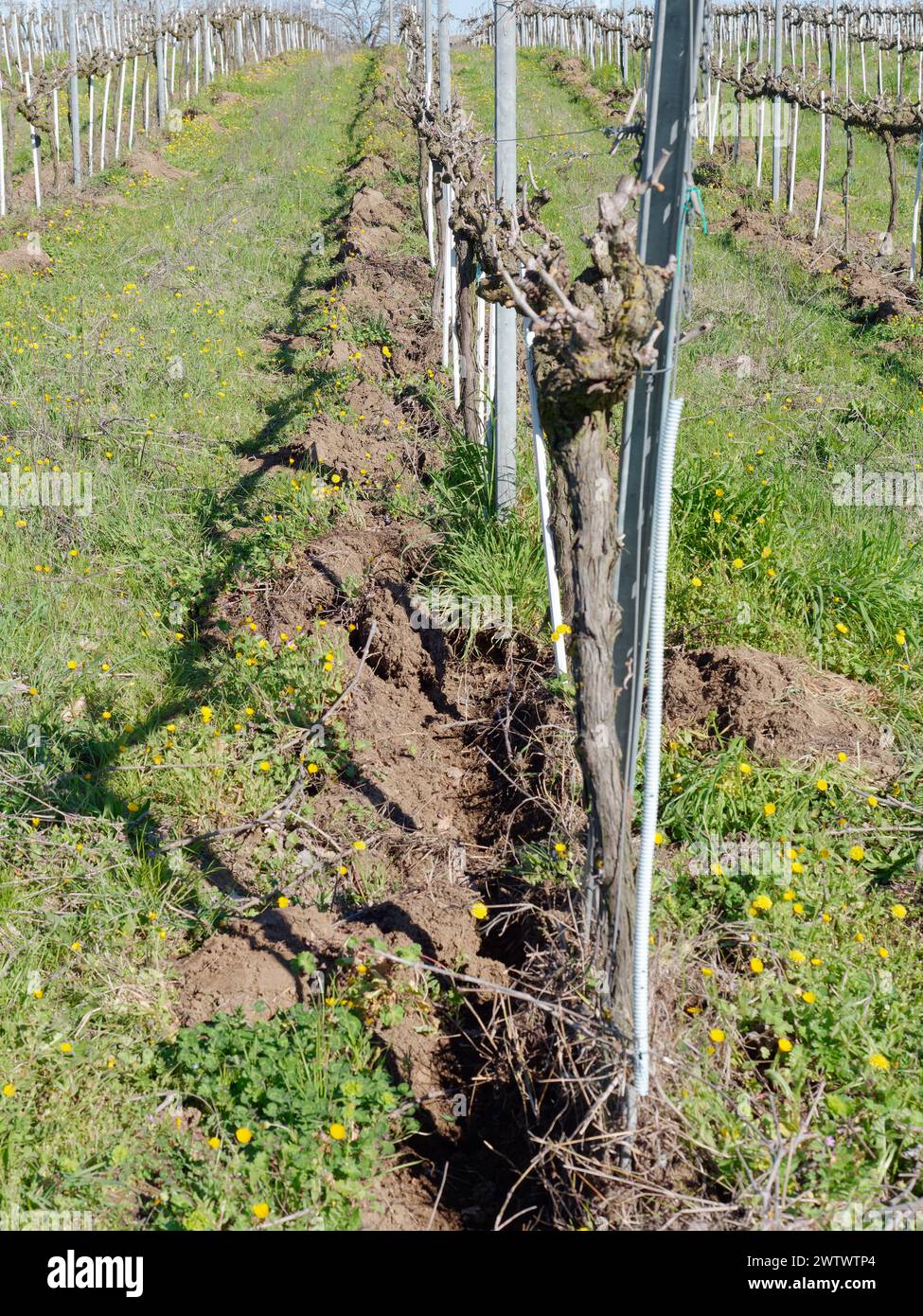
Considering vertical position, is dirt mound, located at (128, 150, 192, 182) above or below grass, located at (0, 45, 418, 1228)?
above

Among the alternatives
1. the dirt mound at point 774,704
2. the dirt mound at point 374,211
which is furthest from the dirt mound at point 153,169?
the dirt mound at point 774,704

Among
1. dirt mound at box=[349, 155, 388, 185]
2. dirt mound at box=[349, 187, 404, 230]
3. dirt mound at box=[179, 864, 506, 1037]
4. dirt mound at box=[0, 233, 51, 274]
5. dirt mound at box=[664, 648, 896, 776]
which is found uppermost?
dirt mound at box=[349, 155, 388, 185]

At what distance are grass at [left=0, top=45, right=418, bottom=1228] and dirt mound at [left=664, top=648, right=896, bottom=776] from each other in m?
1.57

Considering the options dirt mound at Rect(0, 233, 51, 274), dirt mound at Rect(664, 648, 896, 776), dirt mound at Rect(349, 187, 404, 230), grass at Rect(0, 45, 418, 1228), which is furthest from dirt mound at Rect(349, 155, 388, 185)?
dirt mound at Rect(664, 648, 896, 776)

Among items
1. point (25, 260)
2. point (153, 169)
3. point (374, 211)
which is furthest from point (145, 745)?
point (153, 169)

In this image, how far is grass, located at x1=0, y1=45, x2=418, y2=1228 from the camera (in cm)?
263

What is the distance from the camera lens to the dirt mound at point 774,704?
390cm

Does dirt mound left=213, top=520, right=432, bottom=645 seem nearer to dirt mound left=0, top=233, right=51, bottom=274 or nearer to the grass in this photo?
the grass

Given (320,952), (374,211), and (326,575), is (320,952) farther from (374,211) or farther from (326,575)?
(374,211)

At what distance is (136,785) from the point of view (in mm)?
4094

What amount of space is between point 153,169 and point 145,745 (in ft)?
48.7

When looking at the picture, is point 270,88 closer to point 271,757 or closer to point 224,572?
point 224,572

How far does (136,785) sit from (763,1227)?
9.21 ft

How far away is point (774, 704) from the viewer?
4051 millimetres
